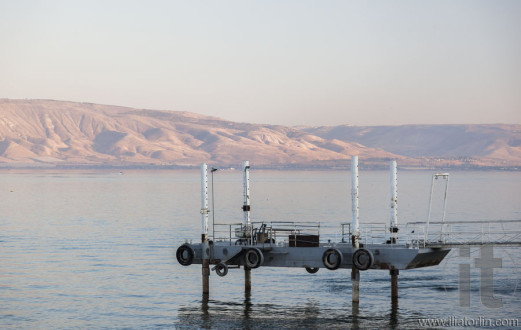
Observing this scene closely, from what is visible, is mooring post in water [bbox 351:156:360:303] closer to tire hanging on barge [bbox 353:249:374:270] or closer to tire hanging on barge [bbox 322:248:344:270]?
tire hanging on barge [bbox 353:249:374:270]

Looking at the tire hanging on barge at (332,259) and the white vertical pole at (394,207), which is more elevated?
the white vertical pole at (394,207)

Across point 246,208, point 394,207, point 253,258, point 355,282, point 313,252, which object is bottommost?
point 355,282

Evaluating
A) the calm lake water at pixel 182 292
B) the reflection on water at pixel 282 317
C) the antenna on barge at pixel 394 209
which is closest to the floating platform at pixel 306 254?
the antenna on barge at pixel 394 209

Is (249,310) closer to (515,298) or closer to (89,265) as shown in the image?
(515,298)

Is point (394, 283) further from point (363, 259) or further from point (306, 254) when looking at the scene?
point (306, 254)

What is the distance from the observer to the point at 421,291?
54.3 m

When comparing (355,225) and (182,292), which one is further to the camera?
(182,292)

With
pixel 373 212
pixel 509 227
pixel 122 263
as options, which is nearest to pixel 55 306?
pixel 122 263

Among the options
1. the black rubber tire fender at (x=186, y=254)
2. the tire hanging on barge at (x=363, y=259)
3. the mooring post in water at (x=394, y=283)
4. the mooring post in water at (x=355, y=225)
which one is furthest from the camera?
the black rubber tire fender at (x=186, y=254)

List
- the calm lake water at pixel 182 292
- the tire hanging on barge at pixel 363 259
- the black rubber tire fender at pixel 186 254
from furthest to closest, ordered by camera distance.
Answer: the black rubber tire fender at pixel 186 254, the calm lake water at pixel 182 292, the tire hanging on barge at pixel 363 259

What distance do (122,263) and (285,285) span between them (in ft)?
63.1

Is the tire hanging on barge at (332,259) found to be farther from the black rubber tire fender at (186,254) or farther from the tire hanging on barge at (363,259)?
the black rubber tire fender at (186,254)

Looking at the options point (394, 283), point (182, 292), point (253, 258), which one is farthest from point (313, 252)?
point (182, 292)

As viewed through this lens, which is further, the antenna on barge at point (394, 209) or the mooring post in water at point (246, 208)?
the mooring post in water at point (246, 208)
